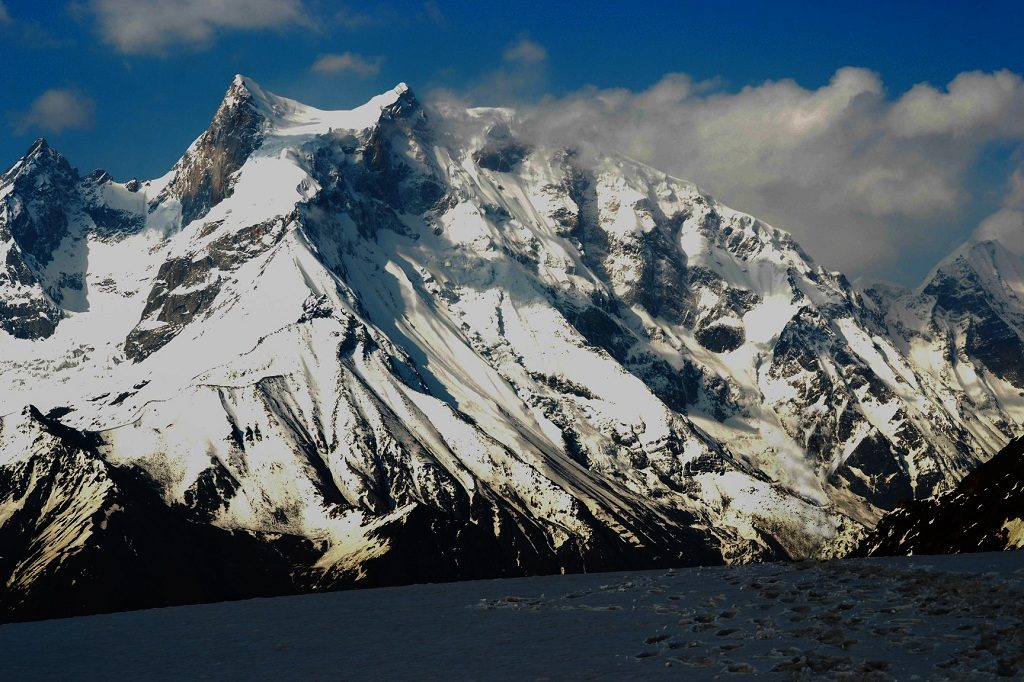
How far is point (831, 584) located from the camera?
95.8 meters

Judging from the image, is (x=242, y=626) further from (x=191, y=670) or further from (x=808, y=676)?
(x=808, y=676)

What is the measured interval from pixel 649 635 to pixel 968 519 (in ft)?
195

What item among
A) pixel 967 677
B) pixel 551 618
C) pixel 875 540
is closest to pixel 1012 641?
pixel 967 677

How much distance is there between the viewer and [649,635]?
84562mm

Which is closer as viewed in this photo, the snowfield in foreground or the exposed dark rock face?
the snowfield in foreground

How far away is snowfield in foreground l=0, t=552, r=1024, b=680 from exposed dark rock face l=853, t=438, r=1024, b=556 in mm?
15143

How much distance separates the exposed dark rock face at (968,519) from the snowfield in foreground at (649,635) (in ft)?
49.7

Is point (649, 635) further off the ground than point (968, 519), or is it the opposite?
point (649, 635)

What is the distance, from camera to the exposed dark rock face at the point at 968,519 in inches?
4823

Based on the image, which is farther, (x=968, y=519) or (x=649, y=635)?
(x=968, y=519)

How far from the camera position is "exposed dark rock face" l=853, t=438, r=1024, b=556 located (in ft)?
402

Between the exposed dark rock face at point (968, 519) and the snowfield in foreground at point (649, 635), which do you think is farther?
the exposed dark rock face at point (968, 519)

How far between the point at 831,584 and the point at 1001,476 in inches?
2230

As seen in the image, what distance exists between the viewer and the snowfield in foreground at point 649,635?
7175 centimetres
